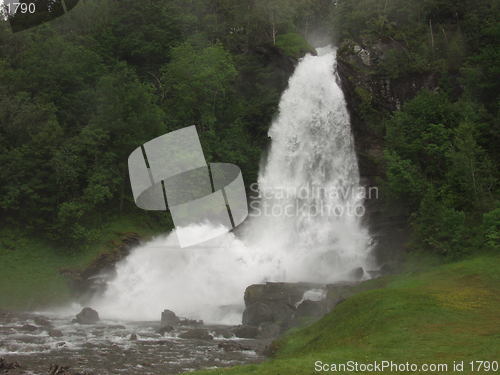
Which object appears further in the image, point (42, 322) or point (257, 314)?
point (42, 322)

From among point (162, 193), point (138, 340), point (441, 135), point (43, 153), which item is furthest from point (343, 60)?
point (138, 340)

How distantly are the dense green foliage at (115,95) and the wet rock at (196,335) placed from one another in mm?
14357

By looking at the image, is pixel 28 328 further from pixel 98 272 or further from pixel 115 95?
pixel 115 95

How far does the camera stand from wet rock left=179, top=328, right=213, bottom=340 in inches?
1033

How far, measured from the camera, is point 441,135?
35.3 meters

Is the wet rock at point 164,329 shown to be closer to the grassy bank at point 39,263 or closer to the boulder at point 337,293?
the boulder at point 337,293

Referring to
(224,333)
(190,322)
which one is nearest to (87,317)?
(190,322)

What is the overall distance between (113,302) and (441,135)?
23801 mm

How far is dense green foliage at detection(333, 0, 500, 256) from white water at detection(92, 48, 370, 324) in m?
3.84

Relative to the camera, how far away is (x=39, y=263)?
37.1 m

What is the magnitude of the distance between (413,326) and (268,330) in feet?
31.8

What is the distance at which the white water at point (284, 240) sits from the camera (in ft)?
115

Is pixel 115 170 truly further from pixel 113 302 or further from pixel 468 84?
pixel 468 84

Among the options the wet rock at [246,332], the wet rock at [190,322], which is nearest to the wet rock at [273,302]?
the wet rock at [246,332]
